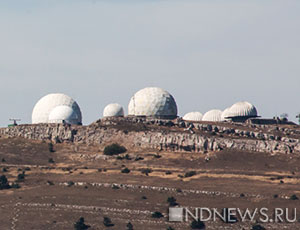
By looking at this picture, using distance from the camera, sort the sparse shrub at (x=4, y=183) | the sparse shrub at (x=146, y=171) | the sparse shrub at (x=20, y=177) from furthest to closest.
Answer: the sparse shrub at (x=146, y=171), the sparse shrub at (x=20, y=177), the sparse shrub at (x=4, y=183)

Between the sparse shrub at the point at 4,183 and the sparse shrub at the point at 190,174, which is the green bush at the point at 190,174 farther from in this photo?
the sparse shrub at the point at 4,183

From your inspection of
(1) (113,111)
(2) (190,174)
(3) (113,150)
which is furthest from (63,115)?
(2) (190,174)

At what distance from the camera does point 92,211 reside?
88.2 metres

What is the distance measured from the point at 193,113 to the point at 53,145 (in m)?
59.3

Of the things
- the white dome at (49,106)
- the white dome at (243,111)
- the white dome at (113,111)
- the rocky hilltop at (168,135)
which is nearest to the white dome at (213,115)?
the white dome at (243,111)

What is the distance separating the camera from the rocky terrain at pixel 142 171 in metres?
87.9

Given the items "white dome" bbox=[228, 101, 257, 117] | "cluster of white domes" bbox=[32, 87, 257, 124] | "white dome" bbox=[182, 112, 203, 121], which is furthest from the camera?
"white dome" bbox=[182, 112, 203, 121]

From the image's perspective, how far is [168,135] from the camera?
11819 centimetres

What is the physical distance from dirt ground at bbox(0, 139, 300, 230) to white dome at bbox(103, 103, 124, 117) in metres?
35.6

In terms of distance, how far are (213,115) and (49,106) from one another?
4047 centimetres

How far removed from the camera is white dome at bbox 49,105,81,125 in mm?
133500

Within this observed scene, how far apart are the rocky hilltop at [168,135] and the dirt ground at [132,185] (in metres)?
1.92

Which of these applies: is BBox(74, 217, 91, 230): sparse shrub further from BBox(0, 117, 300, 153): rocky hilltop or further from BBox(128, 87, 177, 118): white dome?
BBox(128, 87, 177, 118): white dome
